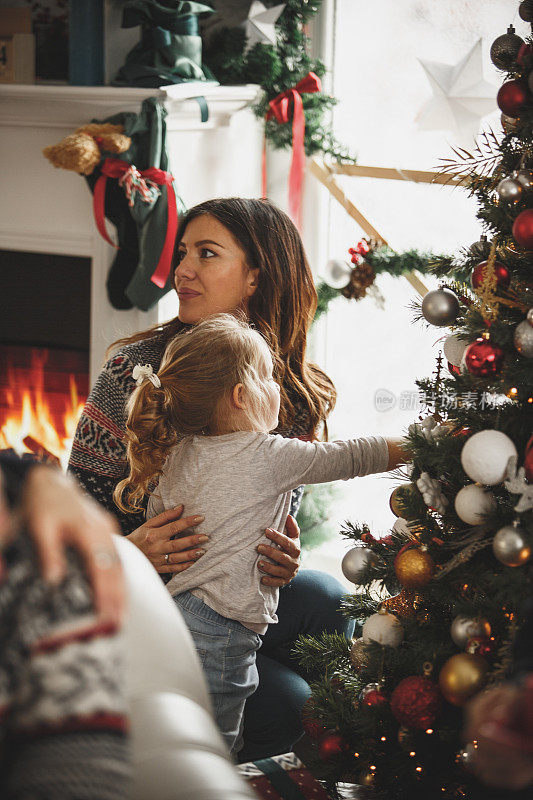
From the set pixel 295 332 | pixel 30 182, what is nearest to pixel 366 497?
A: pixel 295 332

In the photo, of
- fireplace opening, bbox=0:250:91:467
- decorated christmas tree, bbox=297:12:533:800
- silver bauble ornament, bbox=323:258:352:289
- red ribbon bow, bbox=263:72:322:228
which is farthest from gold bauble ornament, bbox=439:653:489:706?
fireplace opening, bbox=0:250:91:467

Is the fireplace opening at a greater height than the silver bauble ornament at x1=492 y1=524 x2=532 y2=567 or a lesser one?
lesser

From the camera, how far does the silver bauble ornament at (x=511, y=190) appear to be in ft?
3.80

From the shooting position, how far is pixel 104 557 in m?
0.59

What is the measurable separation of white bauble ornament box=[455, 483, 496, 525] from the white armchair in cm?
45

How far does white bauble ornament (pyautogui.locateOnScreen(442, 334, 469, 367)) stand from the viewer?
128 cm

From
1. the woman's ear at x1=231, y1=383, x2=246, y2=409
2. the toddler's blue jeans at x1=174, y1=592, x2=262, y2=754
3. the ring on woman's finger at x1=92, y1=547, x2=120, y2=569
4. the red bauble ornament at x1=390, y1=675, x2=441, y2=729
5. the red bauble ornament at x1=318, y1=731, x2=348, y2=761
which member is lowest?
the red bauble ornament at x1=318, y1=731, x2=348, y2=761

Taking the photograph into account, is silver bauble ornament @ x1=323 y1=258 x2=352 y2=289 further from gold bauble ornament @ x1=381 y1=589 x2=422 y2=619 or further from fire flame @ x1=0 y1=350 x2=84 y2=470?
gold bauble ornament @ x1=381 y1=589 x2=422 y2=619

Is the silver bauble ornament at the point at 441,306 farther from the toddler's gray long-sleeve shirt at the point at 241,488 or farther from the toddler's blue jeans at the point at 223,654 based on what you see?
the toddler's blue jeans at the point at 223,654

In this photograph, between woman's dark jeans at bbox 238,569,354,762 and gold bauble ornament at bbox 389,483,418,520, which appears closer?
gold bauble ornament at bbox 389,483,418,520

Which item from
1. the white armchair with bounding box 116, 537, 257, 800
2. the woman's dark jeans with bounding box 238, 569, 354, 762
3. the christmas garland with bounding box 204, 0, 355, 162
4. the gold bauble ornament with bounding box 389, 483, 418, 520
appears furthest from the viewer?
the christmas garland with bounding box 204, 0, 355, 162

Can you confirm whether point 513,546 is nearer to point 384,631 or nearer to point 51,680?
point 384,631

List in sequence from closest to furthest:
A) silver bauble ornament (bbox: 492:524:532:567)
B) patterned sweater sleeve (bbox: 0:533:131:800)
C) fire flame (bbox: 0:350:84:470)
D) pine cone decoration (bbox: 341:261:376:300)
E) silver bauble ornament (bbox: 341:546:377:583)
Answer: patterned sweater sleeve (bbox: 0:533:131:800)
silver bauble ornament (bbox: 492:524:532:567)
silver bauble ornament (bbox: 341:546:377:583)
pine cone decoration (bbox: 341:261:376:300)
fire flame (bbox: 0:350:84:470)

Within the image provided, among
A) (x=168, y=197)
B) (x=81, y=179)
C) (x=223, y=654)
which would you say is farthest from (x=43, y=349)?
(x=223, y=654)
